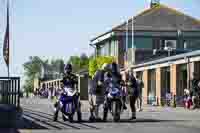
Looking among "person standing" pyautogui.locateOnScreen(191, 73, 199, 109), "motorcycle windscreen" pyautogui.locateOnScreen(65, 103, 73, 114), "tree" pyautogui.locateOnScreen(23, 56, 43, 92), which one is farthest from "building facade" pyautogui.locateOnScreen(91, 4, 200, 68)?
"tree" pyautogui.locateOnScreen(23, 56, 43, 92)

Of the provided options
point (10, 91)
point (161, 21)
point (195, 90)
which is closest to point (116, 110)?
point (10, 91)

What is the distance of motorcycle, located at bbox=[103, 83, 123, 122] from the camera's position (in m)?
17.7

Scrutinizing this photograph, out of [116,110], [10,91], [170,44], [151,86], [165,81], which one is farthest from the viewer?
[170,44]

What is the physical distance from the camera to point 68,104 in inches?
681

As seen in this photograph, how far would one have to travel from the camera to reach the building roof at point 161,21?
76969mm

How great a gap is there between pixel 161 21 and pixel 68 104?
65429 millimetres

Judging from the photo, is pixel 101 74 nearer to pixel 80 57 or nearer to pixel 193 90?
pixel 193 90

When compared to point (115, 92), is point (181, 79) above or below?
above

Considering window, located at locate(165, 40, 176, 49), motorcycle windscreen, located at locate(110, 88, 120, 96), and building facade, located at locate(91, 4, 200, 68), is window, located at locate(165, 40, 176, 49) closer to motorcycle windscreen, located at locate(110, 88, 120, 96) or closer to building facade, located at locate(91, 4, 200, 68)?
building facade, located at locate(91, 4, 200, 68)

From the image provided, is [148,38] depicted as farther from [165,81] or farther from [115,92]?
[115,92]

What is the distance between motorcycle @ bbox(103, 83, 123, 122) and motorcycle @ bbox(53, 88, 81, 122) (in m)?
1.02

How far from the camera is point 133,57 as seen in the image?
7006cm

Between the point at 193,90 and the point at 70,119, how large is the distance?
1699 cm

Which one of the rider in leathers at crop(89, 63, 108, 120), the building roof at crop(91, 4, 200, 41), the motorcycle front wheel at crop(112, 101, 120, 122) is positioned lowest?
the motorcycle front wheel at crop(112, 101, 120, 122)
